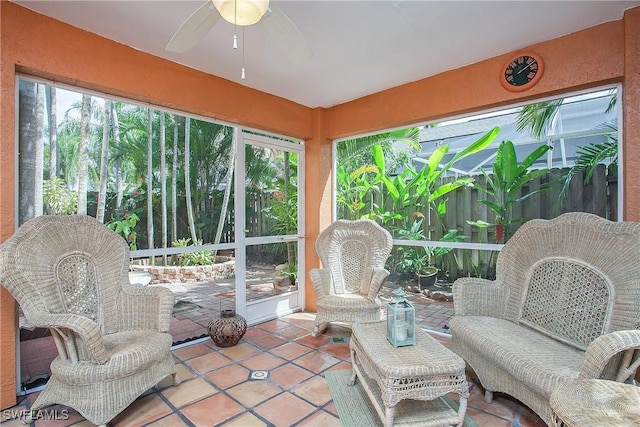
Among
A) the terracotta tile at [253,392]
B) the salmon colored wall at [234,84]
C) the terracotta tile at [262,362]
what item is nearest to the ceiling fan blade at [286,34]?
the salmon colored wall at [234,84]

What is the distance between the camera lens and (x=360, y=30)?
2.46 meters

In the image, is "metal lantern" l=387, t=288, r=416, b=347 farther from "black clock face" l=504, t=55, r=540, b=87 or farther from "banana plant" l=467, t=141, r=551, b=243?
"black clock face" l=504, t=55, r=540, b=87

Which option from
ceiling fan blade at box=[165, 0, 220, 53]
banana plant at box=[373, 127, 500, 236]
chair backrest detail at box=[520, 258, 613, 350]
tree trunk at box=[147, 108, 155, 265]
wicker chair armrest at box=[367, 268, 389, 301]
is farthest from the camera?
banana plant at box=[373, 127, 500, 236]

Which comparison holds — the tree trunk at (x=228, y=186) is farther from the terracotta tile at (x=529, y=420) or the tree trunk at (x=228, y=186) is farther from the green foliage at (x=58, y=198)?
the terracotta tile at (x=529, y=420)

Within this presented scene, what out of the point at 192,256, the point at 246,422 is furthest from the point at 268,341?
the point at 246,422

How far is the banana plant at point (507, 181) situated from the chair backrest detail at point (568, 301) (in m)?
0.95

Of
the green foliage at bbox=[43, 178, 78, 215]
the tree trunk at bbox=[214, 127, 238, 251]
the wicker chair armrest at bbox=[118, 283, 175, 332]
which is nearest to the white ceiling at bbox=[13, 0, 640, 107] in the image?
the tree trunk at bbox=[214, 127, 238, 251]

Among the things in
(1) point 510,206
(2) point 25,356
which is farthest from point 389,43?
(2) point 25,356

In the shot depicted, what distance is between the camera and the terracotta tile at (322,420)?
195 centimetres

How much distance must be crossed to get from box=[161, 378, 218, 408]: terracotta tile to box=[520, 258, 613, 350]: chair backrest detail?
7.80 feet

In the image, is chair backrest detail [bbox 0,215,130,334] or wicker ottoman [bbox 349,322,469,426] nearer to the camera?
wicker ottoman [bbox 349,322,469,426]

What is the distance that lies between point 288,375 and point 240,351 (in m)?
0.67

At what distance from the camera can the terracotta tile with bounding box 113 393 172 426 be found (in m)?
1.99

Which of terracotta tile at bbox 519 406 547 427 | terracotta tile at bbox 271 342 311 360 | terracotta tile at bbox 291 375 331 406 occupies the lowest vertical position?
terracotta tile at bbox 519 406 547 427
